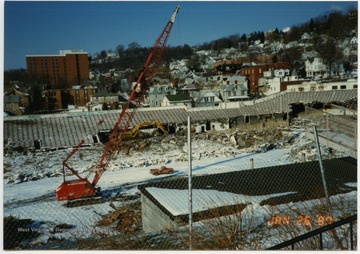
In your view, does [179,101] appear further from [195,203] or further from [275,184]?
[195,203]

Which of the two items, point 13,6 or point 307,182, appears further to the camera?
point 307,182

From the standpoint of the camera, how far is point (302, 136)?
10.3 m

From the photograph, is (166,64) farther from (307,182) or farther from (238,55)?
(307,182)

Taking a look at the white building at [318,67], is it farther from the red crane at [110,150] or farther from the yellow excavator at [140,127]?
the yellow excavator at [140,127]

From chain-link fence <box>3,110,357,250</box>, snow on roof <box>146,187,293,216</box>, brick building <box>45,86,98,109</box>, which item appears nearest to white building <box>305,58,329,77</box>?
chain-link fence <box>3,110,357,250</box>

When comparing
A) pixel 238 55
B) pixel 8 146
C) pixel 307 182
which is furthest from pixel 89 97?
pixel 307 182

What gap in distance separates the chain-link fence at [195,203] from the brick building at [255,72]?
3.54 meters

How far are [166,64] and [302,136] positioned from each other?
478 centimetres

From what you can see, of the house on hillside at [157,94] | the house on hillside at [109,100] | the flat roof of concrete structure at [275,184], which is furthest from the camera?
the house on hillside at [109,100]

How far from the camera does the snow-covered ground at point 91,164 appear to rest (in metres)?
5.45

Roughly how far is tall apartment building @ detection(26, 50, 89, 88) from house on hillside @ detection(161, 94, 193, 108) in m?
4.17

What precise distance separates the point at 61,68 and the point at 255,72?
8048 mm

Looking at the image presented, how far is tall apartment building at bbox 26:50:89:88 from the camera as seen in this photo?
579 centimetres

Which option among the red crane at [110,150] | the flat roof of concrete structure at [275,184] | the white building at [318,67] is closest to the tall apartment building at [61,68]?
the red crane at [110,150]
